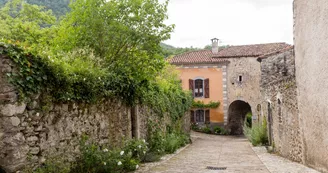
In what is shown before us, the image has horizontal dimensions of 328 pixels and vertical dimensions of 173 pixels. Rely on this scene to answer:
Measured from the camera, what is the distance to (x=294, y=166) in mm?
9250

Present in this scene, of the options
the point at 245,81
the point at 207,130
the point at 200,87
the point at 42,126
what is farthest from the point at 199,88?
the point at 42,126

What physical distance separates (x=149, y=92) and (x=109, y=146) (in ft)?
12.2

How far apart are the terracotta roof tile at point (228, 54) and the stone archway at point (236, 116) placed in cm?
417

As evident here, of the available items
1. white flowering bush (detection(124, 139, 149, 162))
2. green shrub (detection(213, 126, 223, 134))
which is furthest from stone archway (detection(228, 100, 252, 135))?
white flowering bush (detection(124, 139, 149, 162))

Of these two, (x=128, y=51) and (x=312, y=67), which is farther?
(x=128, y=51)

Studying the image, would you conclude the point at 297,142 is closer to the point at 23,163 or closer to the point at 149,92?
the point at 149,92

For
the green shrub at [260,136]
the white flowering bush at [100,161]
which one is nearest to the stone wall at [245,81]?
the green shrub at [260,136]

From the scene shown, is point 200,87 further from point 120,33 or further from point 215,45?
point 120,33

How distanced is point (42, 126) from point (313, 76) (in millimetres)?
6306

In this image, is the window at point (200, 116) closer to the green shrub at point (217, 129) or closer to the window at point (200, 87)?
the green shrub at point (217, 129)

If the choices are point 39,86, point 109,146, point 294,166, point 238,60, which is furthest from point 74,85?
point 238,60

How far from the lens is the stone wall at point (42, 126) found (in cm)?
534

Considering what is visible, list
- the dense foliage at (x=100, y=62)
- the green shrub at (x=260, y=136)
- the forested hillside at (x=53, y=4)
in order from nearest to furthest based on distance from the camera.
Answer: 1. the dense foliage at (x=100, y=62)
2. the green shrub at (x=260, y=136)
3. the forested hillside at (x=53, y=4)

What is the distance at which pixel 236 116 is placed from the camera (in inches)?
1230
